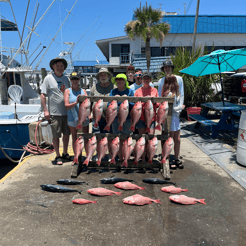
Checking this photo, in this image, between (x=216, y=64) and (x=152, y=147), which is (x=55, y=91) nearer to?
(x=152, y=147)

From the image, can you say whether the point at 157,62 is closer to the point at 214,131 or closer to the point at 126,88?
the point at 214,131

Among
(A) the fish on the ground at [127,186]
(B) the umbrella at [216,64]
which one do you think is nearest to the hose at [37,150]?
(A) the fish on the ground at [127,186]

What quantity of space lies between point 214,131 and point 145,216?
4.48 meters

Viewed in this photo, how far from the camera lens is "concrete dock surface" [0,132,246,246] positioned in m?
2.40

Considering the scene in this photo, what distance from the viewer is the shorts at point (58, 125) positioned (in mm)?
4449

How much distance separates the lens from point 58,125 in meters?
4.47

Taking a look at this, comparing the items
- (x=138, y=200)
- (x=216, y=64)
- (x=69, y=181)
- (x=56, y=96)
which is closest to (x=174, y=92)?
(x=138, y=200)

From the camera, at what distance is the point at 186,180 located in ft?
12.7

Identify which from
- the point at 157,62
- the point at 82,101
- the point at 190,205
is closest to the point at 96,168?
the point at 82,101

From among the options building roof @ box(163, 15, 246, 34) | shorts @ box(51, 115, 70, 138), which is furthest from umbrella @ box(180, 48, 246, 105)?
building roof @ box(163, 15, 246, 34)

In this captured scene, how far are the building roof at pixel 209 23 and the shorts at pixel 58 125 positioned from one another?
2154cm

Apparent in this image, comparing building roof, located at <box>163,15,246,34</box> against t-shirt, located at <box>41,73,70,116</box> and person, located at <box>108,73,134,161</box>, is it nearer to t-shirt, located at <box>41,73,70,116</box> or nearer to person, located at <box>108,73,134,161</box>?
person, located at <box>108,73,134,161</box>

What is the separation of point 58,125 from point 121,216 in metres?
2.48

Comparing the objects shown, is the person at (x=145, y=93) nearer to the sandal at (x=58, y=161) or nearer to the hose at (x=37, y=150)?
the sandal at (x=58, y=161)
